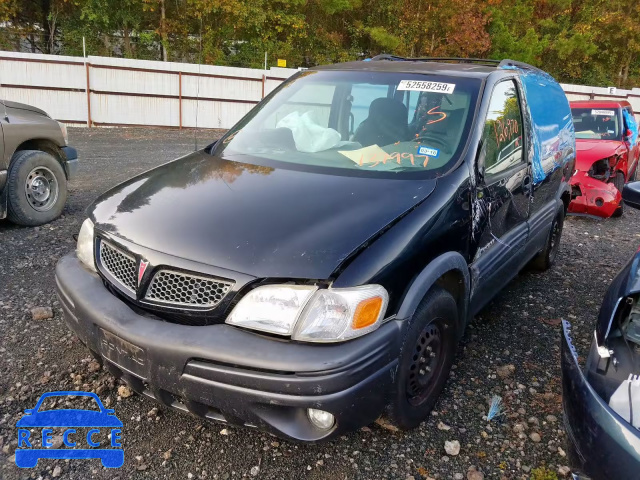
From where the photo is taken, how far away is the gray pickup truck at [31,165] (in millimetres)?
5309

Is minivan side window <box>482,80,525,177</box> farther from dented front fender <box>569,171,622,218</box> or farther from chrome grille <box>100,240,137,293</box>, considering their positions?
dented front fender <box>569,171,622,218</box>

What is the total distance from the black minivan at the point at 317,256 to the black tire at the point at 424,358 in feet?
0.04

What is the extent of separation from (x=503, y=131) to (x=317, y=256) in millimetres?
1878

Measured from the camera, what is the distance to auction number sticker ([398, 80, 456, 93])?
332 centimetres

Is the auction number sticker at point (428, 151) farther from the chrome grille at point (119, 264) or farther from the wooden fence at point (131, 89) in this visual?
the wooden fence at point (131, 89)

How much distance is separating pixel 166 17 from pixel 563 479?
22.7 metres

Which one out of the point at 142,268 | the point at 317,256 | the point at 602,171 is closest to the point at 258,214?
the point at 317,256

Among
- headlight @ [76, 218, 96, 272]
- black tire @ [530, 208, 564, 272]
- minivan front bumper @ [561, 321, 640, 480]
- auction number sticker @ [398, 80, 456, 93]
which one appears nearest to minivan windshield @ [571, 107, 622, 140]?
black tire @ [530, 208, 564, 272]

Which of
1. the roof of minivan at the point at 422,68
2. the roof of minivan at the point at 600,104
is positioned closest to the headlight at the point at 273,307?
the roof of minivan at the point at 422,68

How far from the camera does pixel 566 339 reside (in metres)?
2.20

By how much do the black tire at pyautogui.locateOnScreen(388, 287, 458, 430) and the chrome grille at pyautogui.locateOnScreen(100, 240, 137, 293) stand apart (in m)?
1.25

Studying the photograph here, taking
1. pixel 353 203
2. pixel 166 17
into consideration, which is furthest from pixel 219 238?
pixel 166 17

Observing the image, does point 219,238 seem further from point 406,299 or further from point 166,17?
point 166,17

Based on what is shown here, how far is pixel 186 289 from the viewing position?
2268 millimetres
